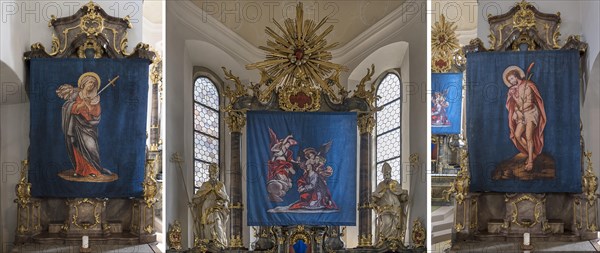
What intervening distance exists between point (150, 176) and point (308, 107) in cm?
270

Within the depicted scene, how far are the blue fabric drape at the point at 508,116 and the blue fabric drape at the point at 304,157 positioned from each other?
76.7 inches

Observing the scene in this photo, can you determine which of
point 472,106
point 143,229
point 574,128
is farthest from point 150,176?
point 574,128

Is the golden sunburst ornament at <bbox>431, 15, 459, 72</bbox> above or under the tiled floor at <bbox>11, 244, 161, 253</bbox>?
above

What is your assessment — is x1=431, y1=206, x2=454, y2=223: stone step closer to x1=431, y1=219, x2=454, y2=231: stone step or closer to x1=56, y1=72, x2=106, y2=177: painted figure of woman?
x1=431, y1=219, x2=454, y2=231: stone step

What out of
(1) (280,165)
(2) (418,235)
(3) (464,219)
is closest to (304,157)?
(1) (280,165)

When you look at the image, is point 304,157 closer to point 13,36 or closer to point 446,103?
point 446,103

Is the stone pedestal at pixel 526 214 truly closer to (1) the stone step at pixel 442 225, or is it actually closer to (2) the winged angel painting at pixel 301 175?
(1) the stone step at pixel 442 225

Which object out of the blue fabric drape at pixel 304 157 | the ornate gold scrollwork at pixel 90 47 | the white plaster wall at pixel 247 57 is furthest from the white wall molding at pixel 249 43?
the ornate gold scrollwork at pixel 90 47

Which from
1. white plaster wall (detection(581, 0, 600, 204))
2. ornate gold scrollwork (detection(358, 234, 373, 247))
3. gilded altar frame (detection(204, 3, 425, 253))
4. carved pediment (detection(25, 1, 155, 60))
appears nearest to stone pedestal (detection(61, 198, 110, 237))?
gilded altar frame (detection(204, 3, 425, 253))

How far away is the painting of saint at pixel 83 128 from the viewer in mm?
15797

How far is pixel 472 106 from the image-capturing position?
52.7 ft

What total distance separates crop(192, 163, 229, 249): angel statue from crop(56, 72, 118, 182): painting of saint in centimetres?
142

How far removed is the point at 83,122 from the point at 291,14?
3615 millimetres

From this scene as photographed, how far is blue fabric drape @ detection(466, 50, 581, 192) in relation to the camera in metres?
15.7
